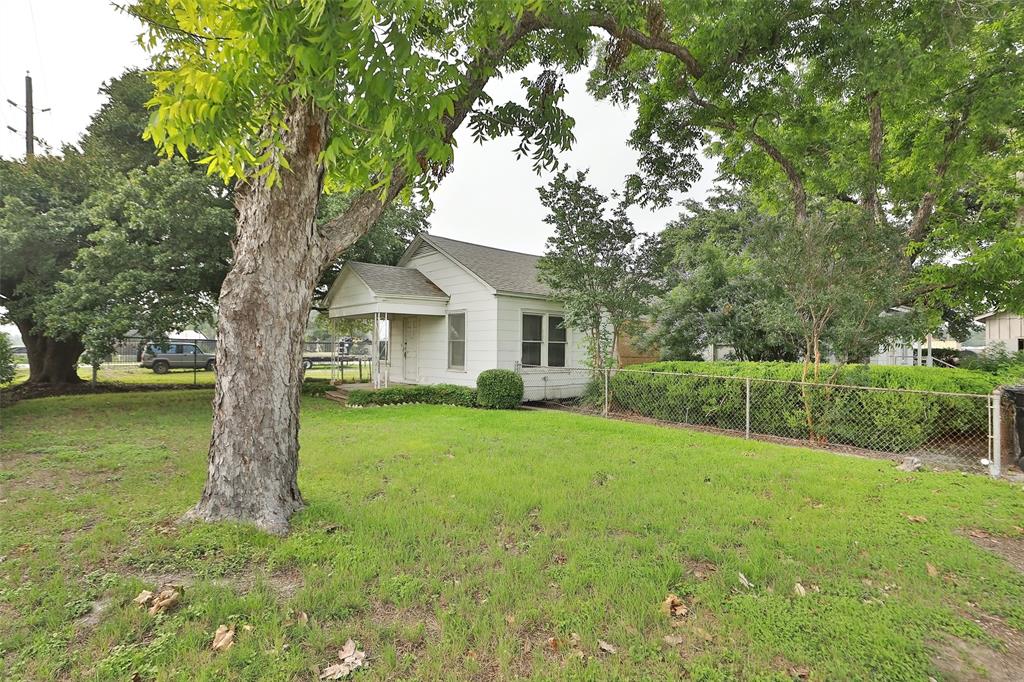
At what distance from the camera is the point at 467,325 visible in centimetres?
1223

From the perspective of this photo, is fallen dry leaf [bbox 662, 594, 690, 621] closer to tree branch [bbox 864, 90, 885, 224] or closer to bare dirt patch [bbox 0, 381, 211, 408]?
tree branch [bbox 864, 90, 885, 224]

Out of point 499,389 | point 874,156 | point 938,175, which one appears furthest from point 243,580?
point 938,175

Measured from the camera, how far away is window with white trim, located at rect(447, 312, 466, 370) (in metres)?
12.5

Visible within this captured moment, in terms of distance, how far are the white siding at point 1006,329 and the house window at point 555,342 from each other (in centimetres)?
1697

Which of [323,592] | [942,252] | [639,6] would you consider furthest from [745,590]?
[942,252]

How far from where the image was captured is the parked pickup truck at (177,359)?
906 inches

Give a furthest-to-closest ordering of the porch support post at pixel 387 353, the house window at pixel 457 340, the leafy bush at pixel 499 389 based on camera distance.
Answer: the porch support post at pixel 387 353
the house window at pixel 457 340
the leafy bush at pixel 499 389

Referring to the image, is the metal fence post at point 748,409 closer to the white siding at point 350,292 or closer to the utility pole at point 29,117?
the white siding at point 350,292

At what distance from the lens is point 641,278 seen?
→ 10367 millimetres

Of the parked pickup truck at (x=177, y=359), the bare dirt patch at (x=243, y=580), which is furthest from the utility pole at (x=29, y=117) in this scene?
the bare dirt patch at (x=243, y=580)

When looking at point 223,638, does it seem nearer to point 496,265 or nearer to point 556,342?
point 556,342

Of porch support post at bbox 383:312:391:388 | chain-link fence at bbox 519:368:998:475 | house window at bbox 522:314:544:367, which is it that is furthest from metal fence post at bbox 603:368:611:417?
porch support post at bbox 383:312:391:388

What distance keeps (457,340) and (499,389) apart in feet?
8.45

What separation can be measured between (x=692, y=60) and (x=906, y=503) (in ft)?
18.9
